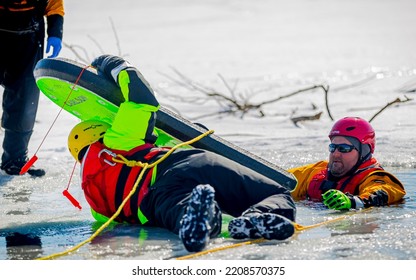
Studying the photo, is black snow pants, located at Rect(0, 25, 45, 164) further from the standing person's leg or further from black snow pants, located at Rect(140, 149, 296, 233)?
black snow pants, located at Rect(140, 149, 296, 233)

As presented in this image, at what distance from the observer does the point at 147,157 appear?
4.73 meters

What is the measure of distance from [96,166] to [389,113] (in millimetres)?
5263

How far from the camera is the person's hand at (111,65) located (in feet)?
16.1

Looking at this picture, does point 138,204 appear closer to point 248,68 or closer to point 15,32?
point 15,32

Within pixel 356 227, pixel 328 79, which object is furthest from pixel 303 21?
pixel 356 227

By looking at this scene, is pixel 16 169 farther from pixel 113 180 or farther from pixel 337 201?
pixel 337 201

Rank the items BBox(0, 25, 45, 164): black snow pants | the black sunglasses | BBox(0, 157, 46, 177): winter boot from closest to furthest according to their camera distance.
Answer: the black sunglasses, BBox(0, 25, 45, 164): black snow pants, BBox(0, 157, 46, 177): winter boot

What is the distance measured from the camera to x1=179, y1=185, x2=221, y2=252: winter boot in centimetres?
382

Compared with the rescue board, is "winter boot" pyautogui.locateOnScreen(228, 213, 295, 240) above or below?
below

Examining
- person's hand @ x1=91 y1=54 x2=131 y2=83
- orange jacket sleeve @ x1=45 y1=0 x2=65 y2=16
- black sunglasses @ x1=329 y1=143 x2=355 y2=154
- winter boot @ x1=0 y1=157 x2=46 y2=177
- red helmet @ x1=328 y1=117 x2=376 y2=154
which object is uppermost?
orange jacket sleeve @ x1=45 y1=0 x2=65 y2=16

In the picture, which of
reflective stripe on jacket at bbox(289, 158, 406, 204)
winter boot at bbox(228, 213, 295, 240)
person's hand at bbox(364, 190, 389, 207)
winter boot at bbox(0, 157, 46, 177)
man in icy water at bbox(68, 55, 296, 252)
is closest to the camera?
winter boot at bbox(228, 213, 295, 240)

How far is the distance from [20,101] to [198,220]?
3342 millimetres

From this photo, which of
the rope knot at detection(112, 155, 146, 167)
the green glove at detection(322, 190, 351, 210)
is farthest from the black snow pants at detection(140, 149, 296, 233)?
the green glove at detection(322, 190, 351, 210)

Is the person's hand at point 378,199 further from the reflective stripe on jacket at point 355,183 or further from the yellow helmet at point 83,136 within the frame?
the yellow helmet at point 83,136
